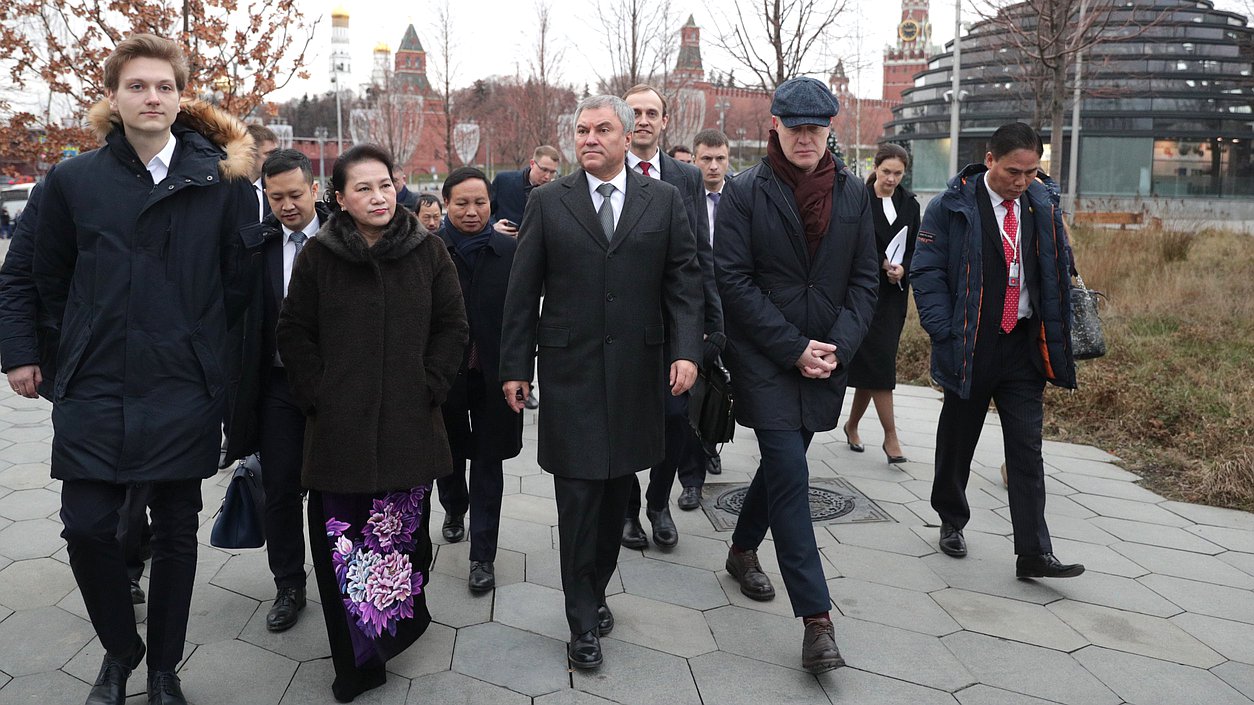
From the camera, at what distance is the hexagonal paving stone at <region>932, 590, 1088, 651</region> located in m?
3.84

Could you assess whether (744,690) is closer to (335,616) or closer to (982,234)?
(335,616)

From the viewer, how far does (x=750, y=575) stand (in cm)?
430

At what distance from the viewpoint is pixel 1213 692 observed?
3.43 m

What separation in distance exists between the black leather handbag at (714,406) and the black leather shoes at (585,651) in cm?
91

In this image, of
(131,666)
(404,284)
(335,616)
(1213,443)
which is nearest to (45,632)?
(131,666)

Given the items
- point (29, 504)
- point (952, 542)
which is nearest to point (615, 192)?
point (952, 542)

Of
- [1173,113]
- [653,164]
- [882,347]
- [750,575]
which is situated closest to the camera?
[750,575]

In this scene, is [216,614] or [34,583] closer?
[216,614]

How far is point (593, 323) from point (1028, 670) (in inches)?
81.0

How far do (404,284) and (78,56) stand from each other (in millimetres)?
9543

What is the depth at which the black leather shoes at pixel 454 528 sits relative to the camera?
Result: 5.03m

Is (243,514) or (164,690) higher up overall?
(243,514)

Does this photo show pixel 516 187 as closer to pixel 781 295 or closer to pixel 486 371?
pixel 486 371

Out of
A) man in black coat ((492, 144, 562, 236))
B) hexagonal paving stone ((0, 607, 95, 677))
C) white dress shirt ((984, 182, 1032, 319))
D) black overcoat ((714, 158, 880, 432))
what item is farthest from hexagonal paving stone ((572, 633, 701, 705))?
man in black coat ((492, 144, 562, 236))
